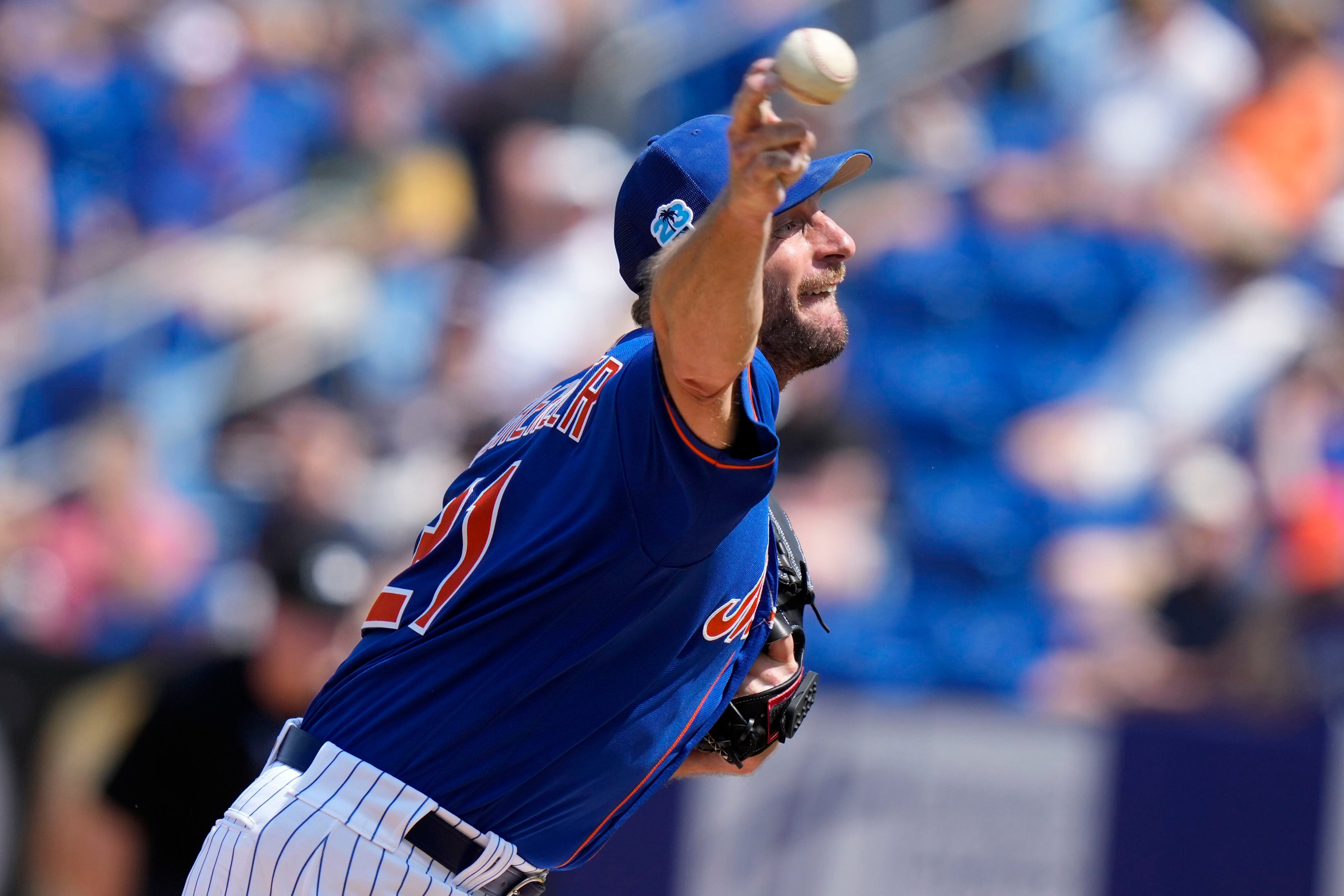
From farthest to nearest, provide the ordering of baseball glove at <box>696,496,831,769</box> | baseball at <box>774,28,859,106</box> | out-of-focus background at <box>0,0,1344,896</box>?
out-of-focus background at <box>0,0,1344,896</box> → baseball glove at <box>696,496,831,769</box> → baseball at <box>774,28,859,106</box>

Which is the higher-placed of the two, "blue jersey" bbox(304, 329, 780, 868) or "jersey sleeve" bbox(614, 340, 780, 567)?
"jersey sleeve" bbox(614, 340, 780, 567)

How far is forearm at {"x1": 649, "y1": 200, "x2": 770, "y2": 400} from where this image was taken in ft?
6.77

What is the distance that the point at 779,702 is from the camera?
9.93 ft

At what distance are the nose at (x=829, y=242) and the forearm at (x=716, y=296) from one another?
0.55 metres

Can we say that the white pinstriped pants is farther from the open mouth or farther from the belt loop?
the open mouth

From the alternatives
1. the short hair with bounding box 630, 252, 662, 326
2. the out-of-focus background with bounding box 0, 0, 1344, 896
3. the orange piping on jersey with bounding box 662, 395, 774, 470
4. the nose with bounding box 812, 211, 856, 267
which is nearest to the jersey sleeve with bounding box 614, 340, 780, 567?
the orange piping on jersey with bounding box 662, 395, 774, 470

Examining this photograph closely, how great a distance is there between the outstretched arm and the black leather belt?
87cm

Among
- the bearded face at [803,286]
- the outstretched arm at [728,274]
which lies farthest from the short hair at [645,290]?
the outstretched arm at [728,274]

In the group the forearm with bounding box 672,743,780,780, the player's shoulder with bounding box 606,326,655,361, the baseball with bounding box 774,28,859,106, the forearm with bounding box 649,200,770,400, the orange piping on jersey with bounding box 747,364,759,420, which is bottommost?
the forearm with bounding box 672,743,780,780

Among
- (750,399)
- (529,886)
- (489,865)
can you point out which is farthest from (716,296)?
(529,886)

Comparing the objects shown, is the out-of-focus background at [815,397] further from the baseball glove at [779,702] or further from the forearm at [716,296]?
the forearm at [716,296]

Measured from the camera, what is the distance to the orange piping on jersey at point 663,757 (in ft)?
9.10

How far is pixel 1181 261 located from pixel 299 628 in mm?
4815

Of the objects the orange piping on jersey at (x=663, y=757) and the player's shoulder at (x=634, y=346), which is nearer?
the player's shoulder at (x=634, y=346)
